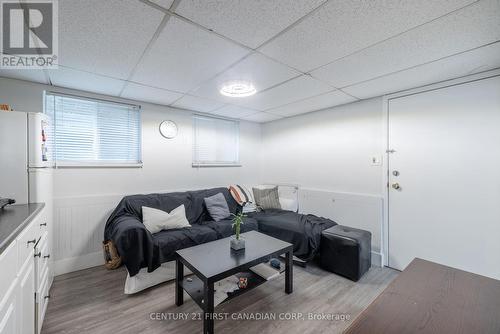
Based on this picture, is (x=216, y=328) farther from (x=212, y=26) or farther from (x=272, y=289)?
(x=212, y=26)

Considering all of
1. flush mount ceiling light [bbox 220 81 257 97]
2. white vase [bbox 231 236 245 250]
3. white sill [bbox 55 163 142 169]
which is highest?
flush mount ceiling light [bbox 220 81 257 97]

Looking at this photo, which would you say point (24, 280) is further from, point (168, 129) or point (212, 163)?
point (212, 163)

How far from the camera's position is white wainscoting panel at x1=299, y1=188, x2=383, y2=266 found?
2.87 meters

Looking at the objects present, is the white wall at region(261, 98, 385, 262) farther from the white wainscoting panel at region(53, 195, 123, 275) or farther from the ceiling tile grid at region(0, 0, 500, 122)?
the white wainscoting panel at region(53, 195, 123, 275)

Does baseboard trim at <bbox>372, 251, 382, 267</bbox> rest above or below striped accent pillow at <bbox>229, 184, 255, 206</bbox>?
below

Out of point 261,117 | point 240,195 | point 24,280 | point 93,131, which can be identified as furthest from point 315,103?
point 24,280

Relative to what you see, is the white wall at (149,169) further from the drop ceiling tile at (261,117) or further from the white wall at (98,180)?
the drop ceiling tile at (261,117)

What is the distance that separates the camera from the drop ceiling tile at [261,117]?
3.87m

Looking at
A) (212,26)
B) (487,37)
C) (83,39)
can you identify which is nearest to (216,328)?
(212,26)

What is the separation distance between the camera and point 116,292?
2.18 metres

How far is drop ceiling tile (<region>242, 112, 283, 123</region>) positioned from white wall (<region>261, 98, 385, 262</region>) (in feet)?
0.74

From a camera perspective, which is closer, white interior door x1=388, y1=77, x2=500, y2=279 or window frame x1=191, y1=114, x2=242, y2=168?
white interior door x1=388, y1=77, x2=500, y2=279

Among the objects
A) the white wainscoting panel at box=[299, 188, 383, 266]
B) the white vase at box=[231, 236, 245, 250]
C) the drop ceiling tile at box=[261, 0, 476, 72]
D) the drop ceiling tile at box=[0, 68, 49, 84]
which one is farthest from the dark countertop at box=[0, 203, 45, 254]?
the white wainscoting panel at box=[299, 188, 383, 266]

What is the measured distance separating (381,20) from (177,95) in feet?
7.50
